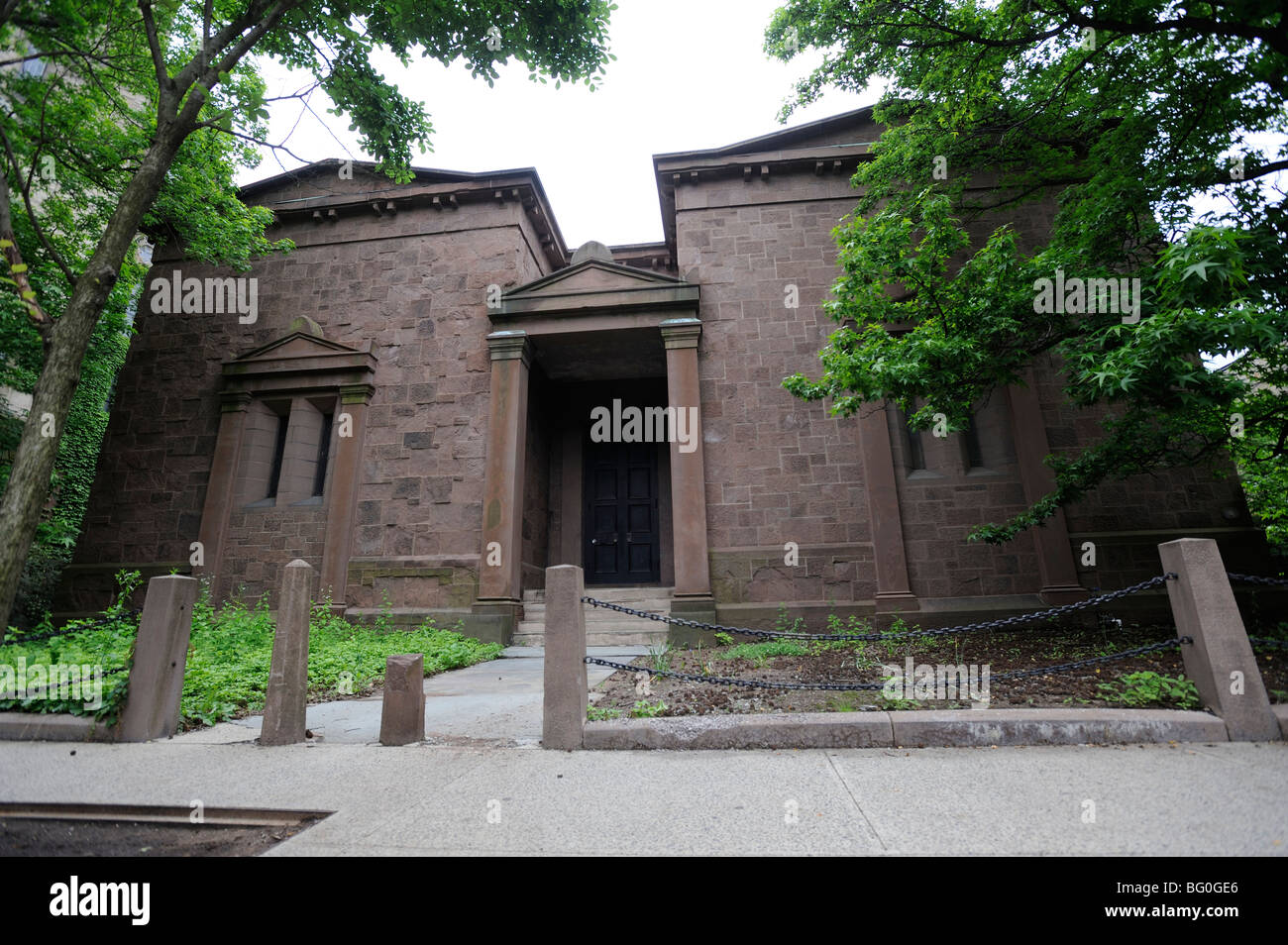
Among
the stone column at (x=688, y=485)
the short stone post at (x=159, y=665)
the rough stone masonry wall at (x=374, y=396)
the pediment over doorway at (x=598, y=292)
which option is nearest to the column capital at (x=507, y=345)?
the rough stone masonry wall at (x=374, y=396)

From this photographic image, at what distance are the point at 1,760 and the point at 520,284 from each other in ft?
32.0

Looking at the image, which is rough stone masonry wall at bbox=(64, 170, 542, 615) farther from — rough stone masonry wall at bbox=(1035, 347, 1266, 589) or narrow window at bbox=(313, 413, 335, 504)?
rough stone masonry wall at bbox=(1035, 347, 1266, 589)

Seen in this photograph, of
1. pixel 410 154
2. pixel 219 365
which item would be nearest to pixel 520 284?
pixel 410 154

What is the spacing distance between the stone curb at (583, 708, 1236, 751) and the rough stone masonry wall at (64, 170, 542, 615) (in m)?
6.94

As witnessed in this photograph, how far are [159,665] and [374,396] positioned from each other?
24.7 feet

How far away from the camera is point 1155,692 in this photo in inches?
164

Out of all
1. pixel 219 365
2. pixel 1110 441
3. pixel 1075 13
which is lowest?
pixel 1110 441

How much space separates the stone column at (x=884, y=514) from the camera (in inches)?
353

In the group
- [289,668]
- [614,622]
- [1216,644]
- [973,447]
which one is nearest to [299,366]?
[614,622]

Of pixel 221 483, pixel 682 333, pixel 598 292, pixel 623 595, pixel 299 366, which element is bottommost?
pixel 623 595

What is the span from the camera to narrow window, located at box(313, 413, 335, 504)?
11281mm

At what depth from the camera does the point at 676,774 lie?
3225 mm

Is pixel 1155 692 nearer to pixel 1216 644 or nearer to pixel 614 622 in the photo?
pixel 1216 644
